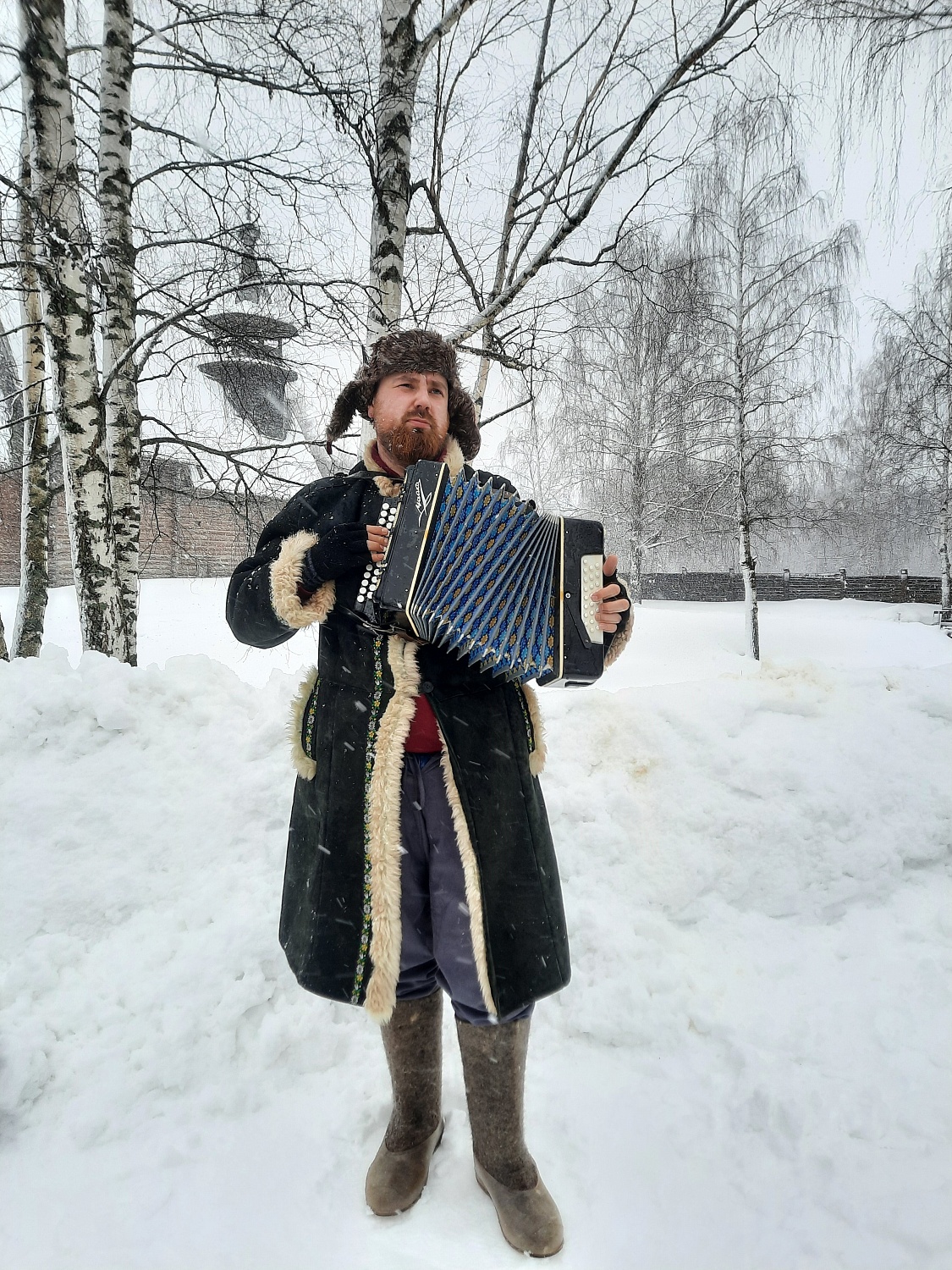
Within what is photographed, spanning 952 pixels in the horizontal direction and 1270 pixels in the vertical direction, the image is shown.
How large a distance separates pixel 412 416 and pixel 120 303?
4225 millimetres

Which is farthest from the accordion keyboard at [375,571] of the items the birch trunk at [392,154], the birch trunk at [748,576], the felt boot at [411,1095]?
the birch trunk at [748,576]

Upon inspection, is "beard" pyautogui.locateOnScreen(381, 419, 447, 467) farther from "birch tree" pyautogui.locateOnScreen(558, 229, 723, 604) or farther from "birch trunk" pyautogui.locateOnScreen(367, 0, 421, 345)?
"birch tree" pyautogui.locateOnScreen(558, 229, 723, 604)

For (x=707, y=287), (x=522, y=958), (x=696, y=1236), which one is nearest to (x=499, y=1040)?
(x=522, y=958)

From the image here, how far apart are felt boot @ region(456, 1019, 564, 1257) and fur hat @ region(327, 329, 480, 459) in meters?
1.66

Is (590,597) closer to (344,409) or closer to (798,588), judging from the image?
(344,409)

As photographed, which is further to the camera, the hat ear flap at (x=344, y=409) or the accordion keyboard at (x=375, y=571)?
the hat ear flap at (x=344, y=409)

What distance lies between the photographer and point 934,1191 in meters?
1.48

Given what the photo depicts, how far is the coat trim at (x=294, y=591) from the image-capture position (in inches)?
56.2

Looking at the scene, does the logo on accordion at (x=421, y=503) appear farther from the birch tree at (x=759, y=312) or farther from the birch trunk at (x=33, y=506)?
the birch tree at (x=759, y=312)

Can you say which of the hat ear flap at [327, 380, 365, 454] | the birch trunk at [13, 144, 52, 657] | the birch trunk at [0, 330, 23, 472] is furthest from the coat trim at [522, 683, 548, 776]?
the birch trunk at [0, 330, 23, 472]

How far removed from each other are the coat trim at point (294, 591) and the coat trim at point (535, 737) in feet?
1.88

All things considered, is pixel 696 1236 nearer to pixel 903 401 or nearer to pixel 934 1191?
pixel 934 1191

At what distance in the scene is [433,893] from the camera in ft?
4.75

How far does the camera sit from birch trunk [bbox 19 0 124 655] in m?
3.24
